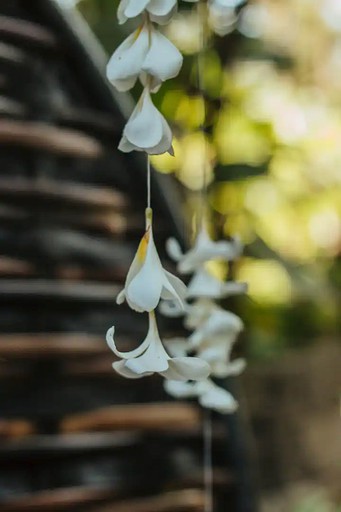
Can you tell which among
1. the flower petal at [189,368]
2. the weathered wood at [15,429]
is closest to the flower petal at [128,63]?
the flower petal at [189,368]

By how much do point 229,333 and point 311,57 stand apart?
4.22 ft

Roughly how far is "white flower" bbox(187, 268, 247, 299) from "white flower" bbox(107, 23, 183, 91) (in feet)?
0.50

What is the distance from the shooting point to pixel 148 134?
301 millimetres

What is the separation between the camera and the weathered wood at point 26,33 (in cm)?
49

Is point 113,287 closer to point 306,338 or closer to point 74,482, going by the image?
point 74,482

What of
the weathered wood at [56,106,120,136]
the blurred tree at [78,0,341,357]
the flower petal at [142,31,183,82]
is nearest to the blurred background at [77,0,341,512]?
the blurred tree at [78,0,341,357]

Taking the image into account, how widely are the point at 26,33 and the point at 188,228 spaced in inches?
6.8

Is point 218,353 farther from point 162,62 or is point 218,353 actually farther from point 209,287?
point 162,62

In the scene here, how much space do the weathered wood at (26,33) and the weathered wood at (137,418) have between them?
23 centimetres

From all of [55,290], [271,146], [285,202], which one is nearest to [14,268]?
[55,290]

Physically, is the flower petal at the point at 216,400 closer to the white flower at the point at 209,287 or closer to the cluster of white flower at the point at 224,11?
the white flower at the point at 209,287

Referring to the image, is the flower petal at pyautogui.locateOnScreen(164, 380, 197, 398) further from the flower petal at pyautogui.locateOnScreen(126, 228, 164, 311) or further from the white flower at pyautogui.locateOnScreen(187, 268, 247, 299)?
the flower petal at pyautogui.locateOnScreen(126, 228, 164, 311)

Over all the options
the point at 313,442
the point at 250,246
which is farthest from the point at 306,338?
the point at 250,246

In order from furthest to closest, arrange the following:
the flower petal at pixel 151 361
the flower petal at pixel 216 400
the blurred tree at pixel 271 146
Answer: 1. the blurred tree at pixel 271 146
2. the flower petal at pixel 216 400
3. the flower petal at pixel 151 361
